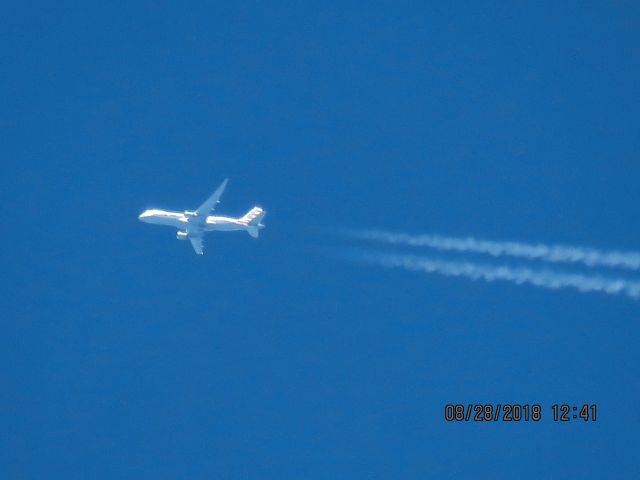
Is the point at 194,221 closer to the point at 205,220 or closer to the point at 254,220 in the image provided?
the point at 205,220

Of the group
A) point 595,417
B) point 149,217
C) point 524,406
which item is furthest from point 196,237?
point 595,417

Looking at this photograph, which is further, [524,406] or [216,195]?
[524,406]

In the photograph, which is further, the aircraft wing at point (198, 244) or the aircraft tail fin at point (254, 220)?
the aircraft wing at point (198, 244)

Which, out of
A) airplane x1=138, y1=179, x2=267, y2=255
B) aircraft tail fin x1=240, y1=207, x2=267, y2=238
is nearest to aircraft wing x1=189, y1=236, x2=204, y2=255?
airplane x1=138, y1=179, x2=267, y2=255

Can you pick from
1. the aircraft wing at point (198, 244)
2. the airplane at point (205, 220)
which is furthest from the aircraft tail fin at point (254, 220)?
the aircraft wing at point (198, 244)

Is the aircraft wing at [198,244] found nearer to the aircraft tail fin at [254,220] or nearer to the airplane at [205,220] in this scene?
the airplane at [205,220]

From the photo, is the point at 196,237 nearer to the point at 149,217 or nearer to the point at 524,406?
the point at 149,217

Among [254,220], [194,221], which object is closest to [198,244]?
[194,221]
